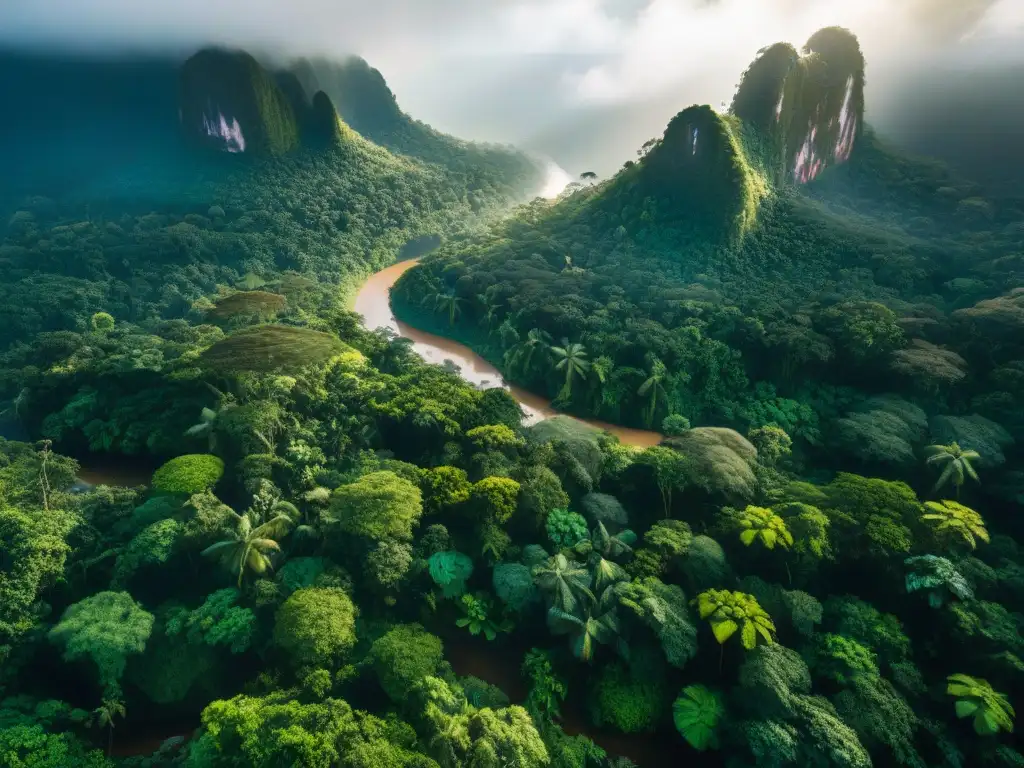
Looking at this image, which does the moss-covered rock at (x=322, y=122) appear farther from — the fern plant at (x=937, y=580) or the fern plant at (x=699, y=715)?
the fern plant at (x=937, y=580)

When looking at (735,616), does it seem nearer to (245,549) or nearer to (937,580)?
(937,580)

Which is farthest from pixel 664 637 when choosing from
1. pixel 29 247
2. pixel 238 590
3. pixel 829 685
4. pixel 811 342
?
pixel 29 247

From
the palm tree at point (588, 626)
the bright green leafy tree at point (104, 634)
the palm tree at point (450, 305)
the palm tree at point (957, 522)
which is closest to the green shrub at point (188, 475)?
the bright green leafy tree at point (104, 634)

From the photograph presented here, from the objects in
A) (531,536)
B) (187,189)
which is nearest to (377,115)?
(187,189)

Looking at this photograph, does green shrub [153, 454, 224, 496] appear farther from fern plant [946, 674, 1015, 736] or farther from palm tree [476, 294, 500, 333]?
palm tree [476, 294, 500, 333]

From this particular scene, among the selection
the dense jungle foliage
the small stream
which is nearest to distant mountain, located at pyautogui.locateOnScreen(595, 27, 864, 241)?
the dense jungle foliage

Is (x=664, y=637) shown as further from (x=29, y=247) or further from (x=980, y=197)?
(x=980, y=197)
